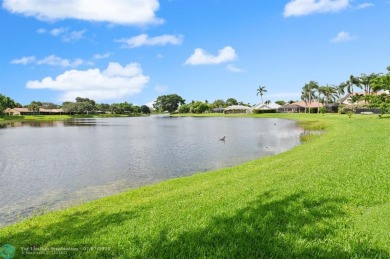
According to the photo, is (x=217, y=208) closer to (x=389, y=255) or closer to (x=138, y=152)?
(x=389, y=255)

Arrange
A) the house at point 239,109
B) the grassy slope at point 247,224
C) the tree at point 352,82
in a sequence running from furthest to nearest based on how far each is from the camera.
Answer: the house at point 239,109
the tree at point 352,82
the grassy slope at point 247,224

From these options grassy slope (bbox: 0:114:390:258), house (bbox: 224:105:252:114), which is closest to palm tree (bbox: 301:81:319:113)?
house (bbox: 224:105:252:114)

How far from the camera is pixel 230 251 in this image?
7254 millimetres

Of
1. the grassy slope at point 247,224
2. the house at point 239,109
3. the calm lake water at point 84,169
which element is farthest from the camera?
the house at point 239,109

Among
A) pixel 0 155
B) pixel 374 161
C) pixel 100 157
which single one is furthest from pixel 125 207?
pixel 0 155

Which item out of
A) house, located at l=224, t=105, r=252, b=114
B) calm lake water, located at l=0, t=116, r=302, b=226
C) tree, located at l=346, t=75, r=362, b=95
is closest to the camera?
calm lake water, located at l=0, t=116, r=302, b=226

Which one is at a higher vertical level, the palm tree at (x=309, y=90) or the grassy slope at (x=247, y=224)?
the palm tree at (x=309, y=90)

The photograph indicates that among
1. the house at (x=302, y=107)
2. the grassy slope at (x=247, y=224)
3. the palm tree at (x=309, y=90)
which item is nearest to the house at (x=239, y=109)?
the house at (x=302, y=107)

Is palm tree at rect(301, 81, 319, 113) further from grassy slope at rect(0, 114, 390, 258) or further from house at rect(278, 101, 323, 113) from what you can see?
grassy slope at rect(0, 114, 390, 258)

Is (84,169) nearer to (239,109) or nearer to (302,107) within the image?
(302,107)

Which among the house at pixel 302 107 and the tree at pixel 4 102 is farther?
the house at pixel 302 107

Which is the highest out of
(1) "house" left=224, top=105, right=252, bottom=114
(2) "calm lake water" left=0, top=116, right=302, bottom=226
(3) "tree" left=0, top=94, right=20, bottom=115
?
(3) "tree" left=0, top=94, right=20, bottom=115

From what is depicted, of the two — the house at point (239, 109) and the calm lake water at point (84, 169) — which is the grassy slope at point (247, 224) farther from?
the house at point (239, 109)

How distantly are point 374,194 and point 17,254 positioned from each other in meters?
12.0
